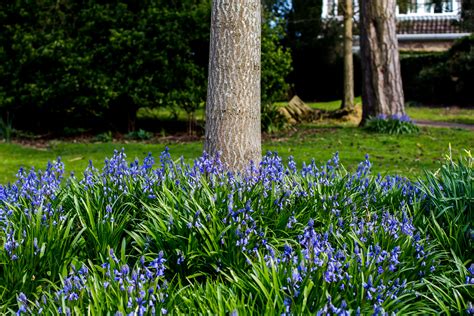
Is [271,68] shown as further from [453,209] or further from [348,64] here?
[453,209]

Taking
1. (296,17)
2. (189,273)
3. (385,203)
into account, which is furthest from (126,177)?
(296,17)

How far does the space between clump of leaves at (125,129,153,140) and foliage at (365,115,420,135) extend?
179 inches

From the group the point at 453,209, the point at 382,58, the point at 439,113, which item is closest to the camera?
the point at 453,209

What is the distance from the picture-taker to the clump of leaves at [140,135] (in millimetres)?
14273

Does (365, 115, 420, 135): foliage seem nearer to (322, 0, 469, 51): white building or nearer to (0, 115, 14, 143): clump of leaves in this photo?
(0, 115, 14, 143): clump of leaves

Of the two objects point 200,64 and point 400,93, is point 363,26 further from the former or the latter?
point 200,64

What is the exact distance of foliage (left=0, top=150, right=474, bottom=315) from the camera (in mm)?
3209

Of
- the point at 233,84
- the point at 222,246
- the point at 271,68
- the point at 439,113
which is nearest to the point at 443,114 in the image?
the point at 439,113

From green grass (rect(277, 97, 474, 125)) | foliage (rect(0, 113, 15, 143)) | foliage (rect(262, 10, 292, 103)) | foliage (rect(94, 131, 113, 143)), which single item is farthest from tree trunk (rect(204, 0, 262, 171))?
green grass (rect(277, 97, 474, 125))

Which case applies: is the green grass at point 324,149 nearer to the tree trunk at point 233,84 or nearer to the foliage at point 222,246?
the tree trunk at point 233,84

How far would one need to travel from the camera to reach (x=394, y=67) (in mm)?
14422

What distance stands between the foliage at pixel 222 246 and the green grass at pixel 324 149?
14.1 ft

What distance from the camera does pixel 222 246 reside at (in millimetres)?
4070

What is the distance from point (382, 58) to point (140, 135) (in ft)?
17.3
